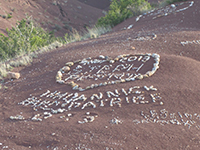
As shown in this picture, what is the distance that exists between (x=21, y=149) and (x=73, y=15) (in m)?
35.5

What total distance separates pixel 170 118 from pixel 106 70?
2320 millimetres

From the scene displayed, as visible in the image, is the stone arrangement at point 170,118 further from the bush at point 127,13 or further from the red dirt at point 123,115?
the bush at point 127,13

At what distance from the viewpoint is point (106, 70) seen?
5.95 metres

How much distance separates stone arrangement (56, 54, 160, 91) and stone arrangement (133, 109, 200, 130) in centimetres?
123

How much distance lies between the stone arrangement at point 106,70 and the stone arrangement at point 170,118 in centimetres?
123

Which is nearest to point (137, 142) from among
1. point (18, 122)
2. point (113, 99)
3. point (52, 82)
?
point (113, 99)

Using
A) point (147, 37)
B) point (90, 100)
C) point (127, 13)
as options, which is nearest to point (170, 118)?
point (90, 100)

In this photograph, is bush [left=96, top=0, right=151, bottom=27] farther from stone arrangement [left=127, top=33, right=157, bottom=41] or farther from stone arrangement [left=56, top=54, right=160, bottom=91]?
stone arrangement [left=56, top=54, right=160, bottom=91]

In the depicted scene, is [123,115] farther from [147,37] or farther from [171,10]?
[171,10]

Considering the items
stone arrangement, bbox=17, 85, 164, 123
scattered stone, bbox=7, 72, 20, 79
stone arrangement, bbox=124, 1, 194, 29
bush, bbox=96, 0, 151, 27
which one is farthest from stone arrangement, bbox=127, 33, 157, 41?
bush, bbox=96, 0, 151, 27

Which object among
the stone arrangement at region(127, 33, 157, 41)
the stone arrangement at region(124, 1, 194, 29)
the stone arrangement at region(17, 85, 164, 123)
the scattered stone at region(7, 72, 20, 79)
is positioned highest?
the scattered stone at region(7, 72, 20, 79)

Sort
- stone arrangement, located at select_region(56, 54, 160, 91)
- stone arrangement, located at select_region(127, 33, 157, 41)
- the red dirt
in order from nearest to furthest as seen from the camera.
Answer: the red dirt
stone arrangement, located at select_region(56, 54, 160, 91)
stone arrangement, located at select_region(127, 33, 157, 41)

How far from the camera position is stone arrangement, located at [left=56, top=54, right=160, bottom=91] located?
5.38 metres

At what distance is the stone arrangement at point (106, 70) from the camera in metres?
5.38
